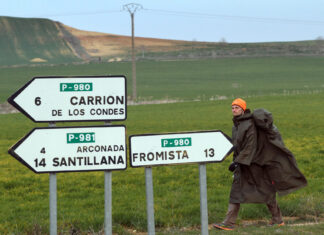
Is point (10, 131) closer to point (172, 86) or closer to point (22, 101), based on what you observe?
point (22, 101)

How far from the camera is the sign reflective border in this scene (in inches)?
209

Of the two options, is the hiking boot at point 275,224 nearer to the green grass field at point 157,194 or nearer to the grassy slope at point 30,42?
the green grass field at point 157,194

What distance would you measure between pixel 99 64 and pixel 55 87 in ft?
300

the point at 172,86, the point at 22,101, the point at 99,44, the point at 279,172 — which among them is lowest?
the point at 279,172

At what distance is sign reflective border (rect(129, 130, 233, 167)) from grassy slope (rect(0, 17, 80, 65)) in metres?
108

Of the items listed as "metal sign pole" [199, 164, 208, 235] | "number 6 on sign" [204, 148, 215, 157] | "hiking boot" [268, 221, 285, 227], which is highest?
"number 6 on sign" [204, 148, 215, 157]

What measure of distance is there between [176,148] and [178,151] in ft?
0.11

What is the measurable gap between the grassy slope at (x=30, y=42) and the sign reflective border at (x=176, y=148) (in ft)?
354

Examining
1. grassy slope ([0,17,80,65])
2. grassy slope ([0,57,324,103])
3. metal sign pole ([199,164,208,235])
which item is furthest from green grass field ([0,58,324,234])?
grassy slope ([0,17,80,65])

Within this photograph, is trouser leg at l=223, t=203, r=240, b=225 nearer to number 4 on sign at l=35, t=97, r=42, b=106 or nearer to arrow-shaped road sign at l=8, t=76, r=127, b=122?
arrow-shaped road sign at l=8, t=76, r=127, b=122

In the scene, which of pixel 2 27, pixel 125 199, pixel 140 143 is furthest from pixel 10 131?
pixel 2 27

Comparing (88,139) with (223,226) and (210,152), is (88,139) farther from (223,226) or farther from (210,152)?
(223,226)

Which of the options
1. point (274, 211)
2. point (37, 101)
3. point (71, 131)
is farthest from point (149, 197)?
point (274, 211)

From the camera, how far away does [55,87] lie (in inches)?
206
